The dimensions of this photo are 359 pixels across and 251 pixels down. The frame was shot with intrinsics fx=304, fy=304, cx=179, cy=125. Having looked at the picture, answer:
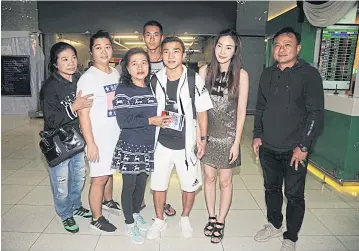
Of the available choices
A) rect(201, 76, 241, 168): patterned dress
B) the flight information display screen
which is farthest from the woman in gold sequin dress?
the flight information display screen

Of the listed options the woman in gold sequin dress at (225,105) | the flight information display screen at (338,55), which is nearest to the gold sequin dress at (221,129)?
the woman in gold sequin dress at (225,105)

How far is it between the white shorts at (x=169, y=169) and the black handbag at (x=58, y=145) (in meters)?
0.65

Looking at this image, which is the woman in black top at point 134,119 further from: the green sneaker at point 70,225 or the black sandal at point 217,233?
the black sandal at point 217,233

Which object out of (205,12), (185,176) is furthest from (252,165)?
(205,12)

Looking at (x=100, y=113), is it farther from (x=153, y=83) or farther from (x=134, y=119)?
(x=153, y=83)

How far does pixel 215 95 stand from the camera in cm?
220

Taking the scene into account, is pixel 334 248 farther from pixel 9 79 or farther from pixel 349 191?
pixel 9 79

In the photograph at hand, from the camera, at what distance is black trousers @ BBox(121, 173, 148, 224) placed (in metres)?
2.28

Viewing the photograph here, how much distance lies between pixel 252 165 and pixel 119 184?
77.0 inches

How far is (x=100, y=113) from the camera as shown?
2.26 metres

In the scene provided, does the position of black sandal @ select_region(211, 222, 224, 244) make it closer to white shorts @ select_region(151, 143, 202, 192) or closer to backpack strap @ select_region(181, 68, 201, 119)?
white shorts @ select_region(151, 143, 202, 192)

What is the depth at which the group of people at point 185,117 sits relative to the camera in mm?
2102

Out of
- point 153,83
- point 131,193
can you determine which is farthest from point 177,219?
point 153,83

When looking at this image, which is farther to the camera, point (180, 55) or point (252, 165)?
point (252, 165)
